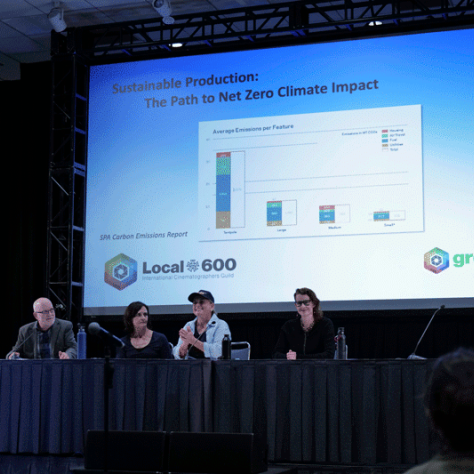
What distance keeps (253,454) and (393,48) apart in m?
3.76

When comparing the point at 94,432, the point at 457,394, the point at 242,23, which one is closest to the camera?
the point at 457,394

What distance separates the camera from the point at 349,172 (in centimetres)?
554

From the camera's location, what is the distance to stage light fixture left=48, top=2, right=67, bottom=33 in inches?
236

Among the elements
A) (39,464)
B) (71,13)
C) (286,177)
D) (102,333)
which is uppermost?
(71,13)

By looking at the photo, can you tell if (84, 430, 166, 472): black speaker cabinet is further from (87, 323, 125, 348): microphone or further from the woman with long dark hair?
the woman with long dark hair

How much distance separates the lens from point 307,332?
14.1 ft

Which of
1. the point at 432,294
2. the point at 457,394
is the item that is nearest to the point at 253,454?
the point at 457,394

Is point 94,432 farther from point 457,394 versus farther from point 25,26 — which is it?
point 25,26

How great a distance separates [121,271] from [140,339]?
5.94 feet

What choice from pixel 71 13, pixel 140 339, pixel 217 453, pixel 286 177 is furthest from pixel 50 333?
pixel 71 13

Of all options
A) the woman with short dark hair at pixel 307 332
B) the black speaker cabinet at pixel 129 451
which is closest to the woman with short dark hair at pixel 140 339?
the woman with short dark hair at pixel 307 332

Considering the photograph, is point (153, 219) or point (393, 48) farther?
point (153, 219)

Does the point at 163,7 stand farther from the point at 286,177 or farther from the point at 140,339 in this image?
the point at 140,339

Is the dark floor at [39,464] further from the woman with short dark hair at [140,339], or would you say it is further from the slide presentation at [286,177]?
the slide presentation at [286,177]
